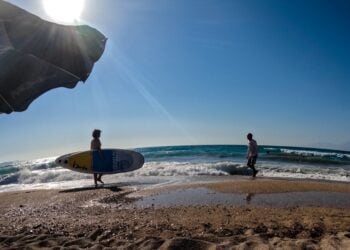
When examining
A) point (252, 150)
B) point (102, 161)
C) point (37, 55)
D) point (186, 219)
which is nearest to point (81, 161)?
point (102, 161)

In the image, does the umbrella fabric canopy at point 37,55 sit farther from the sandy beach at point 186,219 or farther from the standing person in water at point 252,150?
the standing person in water at point 252,150

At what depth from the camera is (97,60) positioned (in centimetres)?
456

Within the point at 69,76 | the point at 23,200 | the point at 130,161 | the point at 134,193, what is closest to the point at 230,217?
the point at 69,76

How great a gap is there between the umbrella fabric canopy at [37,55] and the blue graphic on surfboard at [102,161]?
11063 millimetres

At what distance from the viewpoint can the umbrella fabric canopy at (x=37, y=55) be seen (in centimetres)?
391

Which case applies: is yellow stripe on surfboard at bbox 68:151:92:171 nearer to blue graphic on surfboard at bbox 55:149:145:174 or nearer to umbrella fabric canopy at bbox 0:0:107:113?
blue graphic on surfboard at bbox 55:149:145:174

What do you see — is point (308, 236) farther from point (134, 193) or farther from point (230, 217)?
point (134, 193)

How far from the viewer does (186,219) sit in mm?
7270

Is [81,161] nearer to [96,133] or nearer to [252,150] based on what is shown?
[96,133]

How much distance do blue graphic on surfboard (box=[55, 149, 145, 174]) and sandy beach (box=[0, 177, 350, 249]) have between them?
4335 mm

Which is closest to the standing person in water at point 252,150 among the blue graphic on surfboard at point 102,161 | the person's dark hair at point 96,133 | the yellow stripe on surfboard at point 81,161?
the blue graphic on surfboard at point 102,161

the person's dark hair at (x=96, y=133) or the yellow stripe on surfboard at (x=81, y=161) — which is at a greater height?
the person's dark hair at (x=96, y=133)

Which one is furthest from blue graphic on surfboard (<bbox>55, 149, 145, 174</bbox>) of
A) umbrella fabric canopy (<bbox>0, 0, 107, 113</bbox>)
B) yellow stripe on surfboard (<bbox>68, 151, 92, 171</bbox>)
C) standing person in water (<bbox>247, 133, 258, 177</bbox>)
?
umbrella fabric canopy (<bbox>0, 0, 107, 113</bbox>)

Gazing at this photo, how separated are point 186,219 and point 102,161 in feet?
33.0
